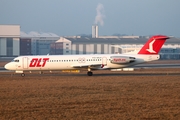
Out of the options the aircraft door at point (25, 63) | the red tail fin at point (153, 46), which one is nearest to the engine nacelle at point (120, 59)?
the red tail fin at point (153, 46)

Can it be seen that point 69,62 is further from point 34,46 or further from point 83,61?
point 34,46

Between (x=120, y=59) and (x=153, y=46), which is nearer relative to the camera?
(x=120, y=59)

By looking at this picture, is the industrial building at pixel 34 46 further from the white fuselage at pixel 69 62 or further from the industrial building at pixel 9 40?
the white fuselage at pixel 69 62

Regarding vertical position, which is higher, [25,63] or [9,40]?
[9,40]

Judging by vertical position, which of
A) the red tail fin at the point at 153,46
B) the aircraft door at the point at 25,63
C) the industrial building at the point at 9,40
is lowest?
the aircraft door at the point at 25,63

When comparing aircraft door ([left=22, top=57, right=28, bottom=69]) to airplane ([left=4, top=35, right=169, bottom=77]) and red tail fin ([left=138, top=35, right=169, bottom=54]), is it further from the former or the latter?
red tail fin ([left=138, top=35, right=169, bottom=54])

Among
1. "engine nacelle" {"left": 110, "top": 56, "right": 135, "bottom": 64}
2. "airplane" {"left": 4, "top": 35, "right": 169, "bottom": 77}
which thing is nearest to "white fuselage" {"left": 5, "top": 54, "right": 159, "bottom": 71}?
"airplane" {"left": 4, "top": 35, "right": 169, "bottom": 77}

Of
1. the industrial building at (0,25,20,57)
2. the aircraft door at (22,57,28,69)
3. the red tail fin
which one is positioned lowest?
the aircraft door at (22,57,28,69)

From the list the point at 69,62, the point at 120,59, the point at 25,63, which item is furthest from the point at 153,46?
the point at 25,63

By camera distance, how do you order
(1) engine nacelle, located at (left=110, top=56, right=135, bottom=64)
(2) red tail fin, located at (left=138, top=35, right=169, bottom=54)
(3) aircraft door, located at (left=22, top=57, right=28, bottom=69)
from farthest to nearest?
(2) red tail fin, located at (left=138, top=35, right=169, bottom=54)
(3) aircraft door, located at (left=22, top=57, right=28, bottom=69)
(1) engine nacelle, located at (left=110, top=56, right=135, bottom=64)

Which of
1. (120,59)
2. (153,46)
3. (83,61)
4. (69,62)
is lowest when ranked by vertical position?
(69,62)

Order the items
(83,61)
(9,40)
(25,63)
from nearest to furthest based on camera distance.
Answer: (25,63)
(83,61)
(9,40)

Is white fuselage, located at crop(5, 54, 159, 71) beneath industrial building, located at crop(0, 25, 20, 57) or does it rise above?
beneath

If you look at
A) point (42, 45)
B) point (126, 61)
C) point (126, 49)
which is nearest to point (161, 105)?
point (126, 61)
